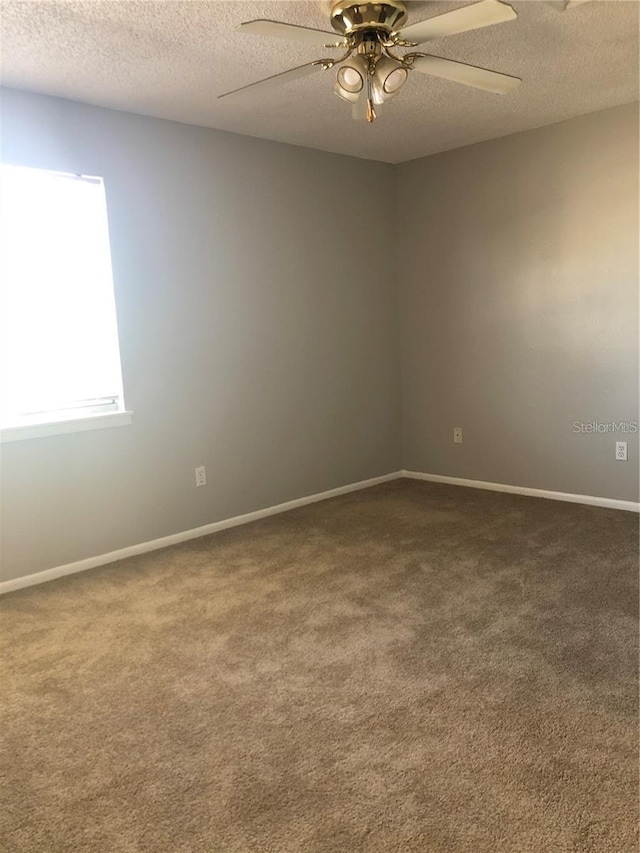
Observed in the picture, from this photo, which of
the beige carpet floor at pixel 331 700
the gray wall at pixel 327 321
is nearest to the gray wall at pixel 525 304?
the gray wall at pixel 327 321

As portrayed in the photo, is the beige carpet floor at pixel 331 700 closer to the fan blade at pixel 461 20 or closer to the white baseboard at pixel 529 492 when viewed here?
the white baseboard at pixel 529 492

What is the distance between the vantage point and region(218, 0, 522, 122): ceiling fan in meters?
1.98

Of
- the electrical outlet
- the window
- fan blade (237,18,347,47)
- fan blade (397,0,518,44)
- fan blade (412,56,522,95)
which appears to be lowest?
the electrical outlet

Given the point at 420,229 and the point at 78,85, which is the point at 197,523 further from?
the point at 420,229

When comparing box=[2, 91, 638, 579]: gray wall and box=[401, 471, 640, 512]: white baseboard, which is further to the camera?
box=[401, 471, 640, 512]: white baseboard

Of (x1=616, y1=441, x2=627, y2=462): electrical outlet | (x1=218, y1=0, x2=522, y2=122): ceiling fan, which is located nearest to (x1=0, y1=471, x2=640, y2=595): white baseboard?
(x1=616, y1=441, x2=627, y2=462): electrical outlet

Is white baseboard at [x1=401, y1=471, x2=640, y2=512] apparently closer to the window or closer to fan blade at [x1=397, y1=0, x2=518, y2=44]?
the window

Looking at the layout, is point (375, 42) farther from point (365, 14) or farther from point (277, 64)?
point (277, 64)

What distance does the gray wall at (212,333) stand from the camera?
3.21 meters

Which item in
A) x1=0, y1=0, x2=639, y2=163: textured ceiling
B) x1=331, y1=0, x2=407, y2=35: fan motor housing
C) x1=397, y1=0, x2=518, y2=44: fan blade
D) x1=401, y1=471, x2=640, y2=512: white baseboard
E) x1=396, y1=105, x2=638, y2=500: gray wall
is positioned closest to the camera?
x1=397, y1=0, x2=518, y2=44: fan blade

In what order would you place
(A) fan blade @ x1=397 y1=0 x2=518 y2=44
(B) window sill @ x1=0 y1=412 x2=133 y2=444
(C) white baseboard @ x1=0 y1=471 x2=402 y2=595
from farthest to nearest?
(C) white baseboard @ x1=0 y1=471 x2=402 y2=595, (B) window sill @ x1=0 y1=412 x2=133 y2=444, (A) fan blade @ x1=397 y1=0 x2=518 y2=44

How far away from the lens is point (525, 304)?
13.9 feet

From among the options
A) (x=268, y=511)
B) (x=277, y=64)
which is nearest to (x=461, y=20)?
(x=277, y=64)

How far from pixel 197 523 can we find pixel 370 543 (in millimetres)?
1028
